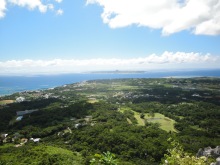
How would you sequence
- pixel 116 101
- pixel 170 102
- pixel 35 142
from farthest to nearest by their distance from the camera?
pixel 116 101 < pixel 170 102 < pixel 35 142

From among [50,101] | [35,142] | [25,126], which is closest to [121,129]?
[35,142]

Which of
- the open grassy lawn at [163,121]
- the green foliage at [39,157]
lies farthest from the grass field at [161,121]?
the green foliage at [39,157]

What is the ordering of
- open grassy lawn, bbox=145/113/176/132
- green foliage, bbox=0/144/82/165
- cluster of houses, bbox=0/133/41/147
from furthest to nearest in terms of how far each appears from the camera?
open grassy lawn, bbox=145/113/176/132, cluster of houses, bbox=0/133/41/147, green foliage, bbox=0/144/82/165

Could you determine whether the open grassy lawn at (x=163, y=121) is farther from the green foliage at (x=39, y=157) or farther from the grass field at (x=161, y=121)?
the green foliage at (x=39, y=157)

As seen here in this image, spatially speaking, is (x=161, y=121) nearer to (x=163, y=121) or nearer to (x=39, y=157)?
(x=163, y=121)

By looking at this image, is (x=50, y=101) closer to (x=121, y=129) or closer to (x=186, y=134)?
(x=121, y=129)

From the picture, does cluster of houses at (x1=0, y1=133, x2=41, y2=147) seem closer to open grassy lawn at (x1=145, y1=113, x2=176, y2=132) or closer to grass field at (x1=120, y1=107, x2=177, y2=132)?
grass field at (x1=120, y1=107, x2=177, y2=132)

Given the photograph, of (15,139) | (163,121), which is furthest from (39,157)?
(163,121)

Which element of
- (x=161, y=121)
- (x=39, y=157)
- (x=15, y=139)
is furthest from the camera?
(x=161, y=121)

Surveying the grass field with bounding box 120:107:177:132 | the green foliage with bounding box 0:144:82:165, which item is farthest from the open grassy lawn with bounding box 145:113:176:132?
the green foliage with bounding box 0:144:82:165

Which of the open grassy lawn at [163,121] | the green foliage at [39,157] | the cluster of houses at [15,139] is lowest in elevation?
the cluster of houses at [15,139]

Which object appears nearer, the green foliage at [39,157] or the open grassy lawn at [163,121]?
the green foliage at [39,157]
